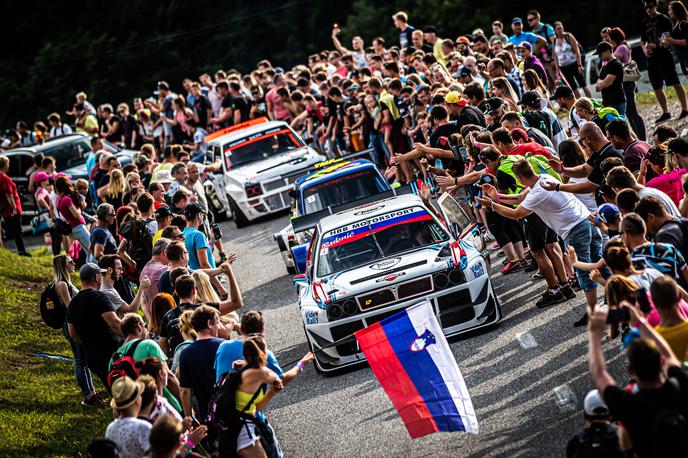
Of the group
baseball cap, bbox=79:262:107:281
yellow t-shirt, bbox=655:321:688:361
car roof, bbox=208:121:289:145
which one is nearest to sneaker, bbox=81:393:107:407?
baseball cap, bbox=79:262:107:281

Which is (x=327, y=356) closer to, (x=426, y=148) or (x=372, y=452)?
(x=372, y=452)

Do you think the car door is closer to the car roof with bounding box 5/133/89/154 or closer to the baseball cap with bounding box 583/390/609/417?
the baseball cap with bounding box 583/390/609/417

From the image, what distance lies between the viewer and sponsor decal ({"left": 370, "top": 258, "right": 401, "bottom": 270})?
1076 cm

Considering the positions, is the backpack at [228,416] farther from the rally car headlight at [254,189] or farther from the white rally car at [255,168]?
the rally car headlight at [254,189]

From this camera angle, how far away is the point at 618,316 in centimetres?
593

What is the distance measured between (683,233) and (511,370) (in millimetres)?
2409

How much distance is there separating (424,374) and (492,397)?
1094mm

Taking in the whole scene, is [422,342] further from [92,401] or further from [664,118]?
[664,118]

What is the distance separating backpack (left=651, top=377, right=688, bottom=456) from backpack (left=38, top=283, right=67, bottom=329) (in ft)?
23.7

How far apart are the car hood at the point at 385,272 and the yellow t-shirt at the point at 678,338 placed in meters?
4.32

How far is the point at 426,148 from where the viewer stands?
47.0 ft

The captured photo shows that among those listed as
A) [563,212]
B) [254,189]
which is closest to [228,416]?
[563,212]

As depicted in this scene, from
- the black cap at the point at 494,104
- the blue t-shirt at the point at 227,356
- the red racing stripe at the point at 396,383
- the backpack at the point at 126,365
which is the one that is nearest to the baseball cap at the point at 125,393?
the blue t-shirt at the point at 227,356

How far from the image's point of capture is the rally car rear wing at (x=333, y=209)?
14.1 m
